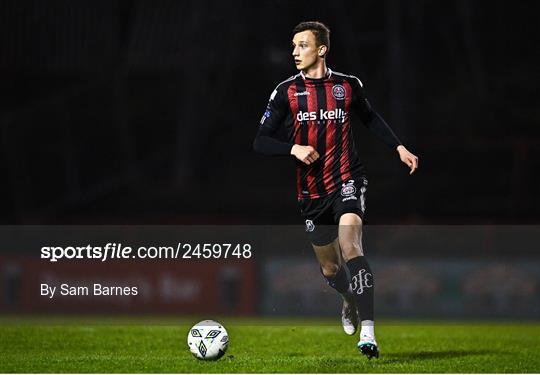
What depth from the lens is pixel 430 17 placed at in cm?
2064

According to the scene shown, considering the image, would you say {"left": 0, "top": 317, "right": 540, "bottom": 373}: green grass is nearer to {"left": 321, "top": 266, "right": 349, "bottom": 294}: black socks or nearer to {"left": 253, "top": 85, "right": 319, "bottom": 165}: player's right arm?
{"left": 321, "top": 266, "right": 349, "bottom": 294}: black socks

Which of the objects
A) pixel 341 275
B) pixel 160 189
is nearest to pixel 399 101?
pixel 160 189

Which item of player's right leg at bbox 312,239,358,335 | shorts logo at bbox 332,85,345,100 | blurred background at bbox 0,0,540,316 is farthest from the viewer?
blurred background at bbox 0,0,540,316

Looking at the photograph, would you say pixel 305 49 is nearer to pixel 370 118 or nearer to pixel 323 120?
pixel 323 120

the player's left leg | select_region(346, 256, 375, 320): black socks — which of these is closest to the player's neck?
the player's left leg

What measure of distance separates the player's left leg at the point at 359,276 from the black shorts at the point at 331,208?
0.31 feet

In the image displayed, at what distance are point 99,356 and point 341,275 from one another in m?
1.85

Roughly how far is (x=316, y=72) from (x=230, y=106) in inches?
517

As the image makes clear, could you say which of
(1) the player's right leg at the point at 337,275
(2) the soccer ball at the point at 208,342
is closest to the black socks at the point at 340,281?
(1) the player's right leg at the point at 337,275

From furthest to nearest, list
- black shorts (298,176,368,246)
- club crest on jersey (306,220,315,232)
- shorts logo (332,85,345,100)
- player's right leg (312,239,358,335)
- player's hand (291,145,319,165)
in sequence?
player's right leg (312,239,358,335)
club crest on jersey (306,220,315,232)
shorts logo (332,85,345,100)
black shorts (298,176,368,246)
player's hand (291,145,319,165)

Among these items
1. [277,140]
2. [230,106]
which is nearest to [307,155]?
[277,140]

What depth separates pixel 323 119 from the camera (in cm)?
732

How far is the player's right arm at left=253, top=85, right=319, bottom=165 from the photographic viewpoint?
6.80 m

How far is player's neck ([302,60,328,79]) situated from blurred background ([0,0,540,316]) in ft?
34.0
